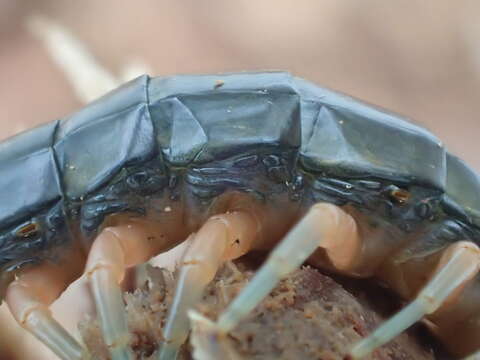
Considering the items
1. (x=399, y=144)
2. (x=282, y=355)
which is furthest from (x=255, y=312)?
(x=399, y=144)

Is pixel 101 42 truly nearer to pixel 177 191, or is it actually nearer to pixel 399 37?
pixel 399 37

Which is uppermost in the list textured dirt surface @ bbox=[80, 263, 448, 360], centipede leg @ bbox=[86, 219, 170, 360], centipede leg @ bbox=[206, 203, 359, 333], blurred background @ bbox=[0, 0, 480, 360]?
centipede leg @ bbox=[206, 203, 359, 333]

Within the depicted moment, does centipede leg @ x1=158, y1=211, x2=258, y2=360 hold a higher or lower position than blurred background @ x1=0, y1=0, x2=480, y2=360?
higher

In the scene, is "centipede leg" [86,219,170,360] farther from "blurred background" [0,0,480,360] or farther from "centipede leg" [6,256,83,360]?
"blurred background" [0,0,480,360]

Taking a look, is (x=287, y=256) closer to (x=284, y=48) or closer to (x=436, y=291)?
(x=436, y=291)

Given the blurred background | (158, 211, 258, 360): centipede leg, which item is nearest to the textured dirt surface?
(158, 211, 258, 360): centipede leg

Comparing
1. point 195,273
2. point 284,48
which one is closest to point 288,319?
point 195,273
